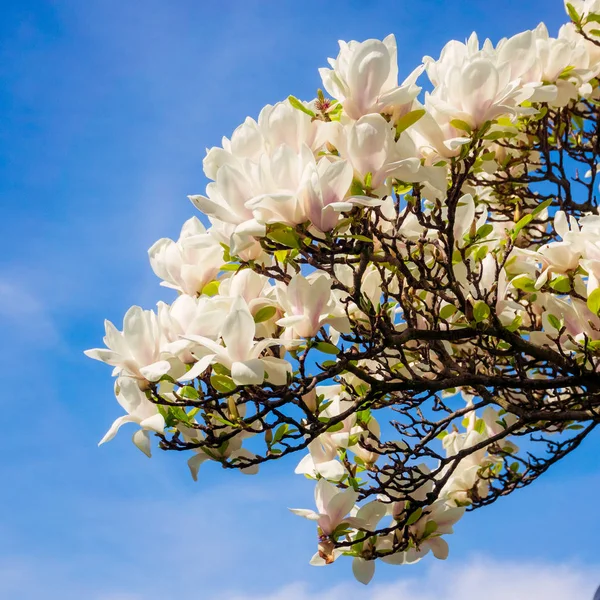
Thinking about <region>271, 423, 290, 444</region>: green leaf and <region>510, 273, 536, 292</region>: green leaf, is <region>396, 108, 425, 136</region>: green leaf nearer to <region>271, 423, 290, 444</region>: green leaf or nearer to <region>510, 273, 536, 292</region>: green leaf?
<region>510, 273, 536, 292</region>: green leaf

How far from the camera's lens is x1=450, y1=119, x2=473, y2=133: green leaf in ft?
9.11

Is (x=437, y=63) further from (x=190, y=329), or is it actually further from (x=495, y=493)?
(x=495, y=493)

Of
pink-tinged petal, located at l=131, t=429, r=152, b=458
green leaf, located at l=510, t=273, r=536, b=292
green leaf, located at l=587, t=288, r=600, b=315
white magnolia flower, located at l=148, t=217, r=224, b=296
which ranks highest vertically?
white magnolia flower, located at l=148, t=217, r=224, b=296

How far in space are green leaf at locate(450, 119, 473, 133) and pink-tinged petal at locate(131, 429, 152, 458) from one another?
1.64m

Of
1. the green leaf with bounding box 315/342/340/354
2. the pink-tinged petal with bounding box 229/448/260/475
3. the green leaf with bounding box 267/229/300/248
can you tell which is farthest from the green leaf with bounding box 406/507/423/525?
the green leaf with bounding box 267/229/300/248

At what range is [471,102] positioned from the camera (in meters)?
2.74

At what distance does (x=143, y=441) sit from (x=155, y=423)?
0.12 metres

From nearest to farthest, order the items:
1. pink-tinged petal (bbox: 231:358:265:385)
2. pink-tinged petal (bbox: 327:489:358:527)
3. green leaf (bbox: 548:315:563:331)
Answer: pink-tinged petal (bbox: 231:358:265:385)
green leaf (bbox: 548:315:563:331)
pink-tinged petal (bbox: 327:489:358:527)

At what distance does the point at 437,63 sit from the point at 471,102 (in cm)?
38

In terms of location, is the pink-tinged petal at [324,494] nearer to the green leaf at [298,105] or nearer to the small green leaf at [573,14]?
the green leaf at [298,105]

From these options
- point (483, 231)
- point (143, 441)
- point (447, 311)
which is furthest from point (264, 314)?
point (483, 231)

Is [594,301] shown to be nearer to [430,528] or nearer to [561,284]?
[561,284]

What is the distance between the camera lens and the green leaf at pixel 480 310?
309cm

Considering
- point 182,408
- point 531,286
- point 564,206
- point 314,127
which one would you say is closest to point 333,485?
point 182,408
